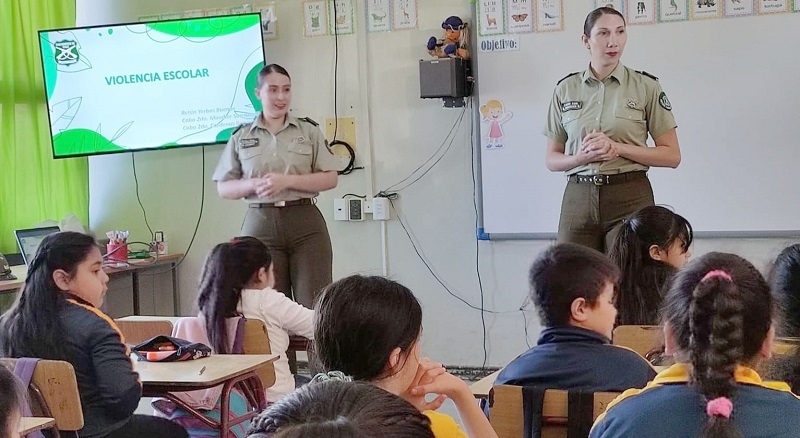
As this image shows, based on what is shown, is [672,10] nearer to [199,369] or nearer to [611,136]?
[611,136]

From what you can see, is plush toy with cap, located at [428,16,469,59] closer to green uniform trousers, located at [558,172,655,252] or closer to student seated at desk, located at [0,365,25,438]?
green uniform trousers, located at [558,172,655,252]

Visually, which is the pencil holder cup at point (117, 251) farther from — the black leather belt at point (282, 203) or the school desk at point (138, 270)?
the black leather belt at point (282, 203)

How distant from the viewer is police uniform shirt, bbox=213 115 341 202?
435 centimetres

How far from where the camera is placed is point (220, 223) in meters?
5.74

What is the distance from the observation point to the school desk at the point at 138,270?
5.18m

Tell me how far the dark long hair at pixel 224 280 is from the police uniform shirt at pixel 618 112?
4.62 feet

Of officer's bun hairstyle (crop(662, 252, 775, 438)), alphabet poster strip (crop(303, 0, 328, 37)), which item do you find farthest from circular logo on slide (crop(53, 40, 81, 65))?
officer's bun hairstyle (crop(662, 252, 775, 438))

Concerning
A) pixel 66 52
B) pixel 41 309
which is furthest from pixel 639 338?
pixel 66 52

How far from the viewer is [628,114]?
12.5 feet

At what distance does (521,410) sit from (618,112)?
2118mm

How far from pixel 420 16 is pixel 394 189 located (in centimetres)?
98

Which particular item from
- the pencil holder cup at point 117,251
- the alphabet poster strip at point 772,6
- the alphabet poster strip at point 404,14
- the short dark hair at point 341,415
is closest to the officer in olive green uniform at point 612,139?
the alphabet poster strip at point 772,6

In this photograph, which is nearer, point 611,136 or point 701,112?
point 611,136

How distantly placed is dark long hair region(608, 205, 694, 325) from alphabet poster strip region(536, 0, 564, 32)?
2.00 m
